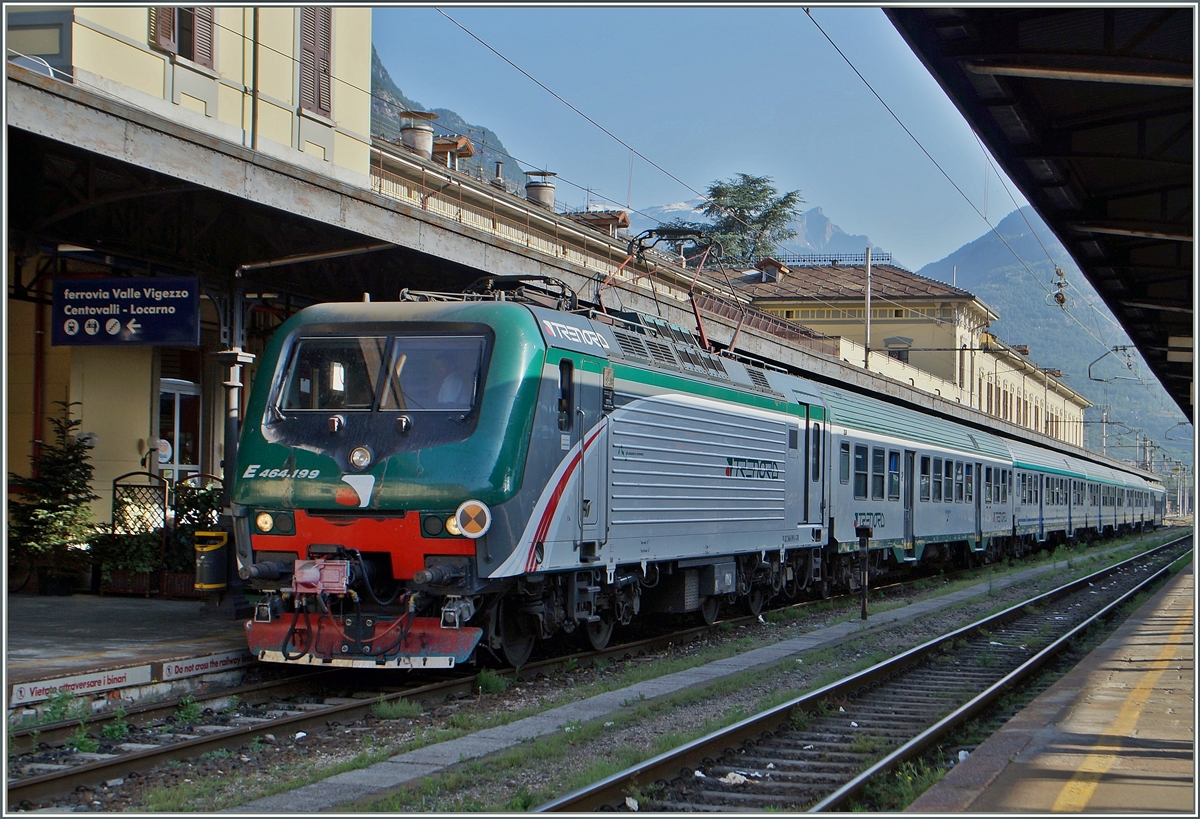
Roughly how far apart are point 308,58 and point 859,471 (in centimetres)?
1055

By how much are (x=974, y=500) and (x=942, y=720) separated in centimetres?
1796

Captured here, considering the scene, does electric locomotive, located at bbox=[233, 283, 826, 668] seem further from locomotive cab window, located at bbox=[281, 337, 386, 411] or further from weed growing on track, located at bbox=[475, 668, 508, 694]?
weed growing on track, located at bbox=[475, 668, 508, 694]

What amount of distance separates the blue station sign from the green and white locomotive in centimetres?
262

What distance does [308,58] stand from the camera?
17.4 m

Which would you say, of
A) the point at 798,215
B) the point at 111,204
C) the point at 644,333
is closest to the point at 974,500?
the point at 644,333

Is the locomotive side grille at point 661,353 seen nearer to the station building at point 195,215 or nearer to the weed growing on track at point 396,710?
the station building at point 195,215

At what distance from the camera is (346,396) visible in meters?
9.89

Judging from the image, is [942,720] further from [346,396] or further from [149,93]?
[149,93]

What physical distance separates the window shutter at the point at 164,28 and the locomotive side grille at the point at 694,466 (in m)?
7.85

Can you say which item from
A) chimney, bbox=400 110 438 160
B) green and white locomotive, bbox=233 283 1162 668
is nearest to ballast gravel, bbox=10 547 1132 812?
green and white locomotive, bbox=233 283 1162 668

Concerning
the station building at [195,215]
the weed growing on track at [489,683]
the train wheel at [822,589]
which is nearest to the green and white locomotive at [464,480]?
the weed growing on track at [489,683]

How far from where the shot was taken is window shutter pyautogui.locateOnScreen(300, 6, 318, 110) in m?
17.2

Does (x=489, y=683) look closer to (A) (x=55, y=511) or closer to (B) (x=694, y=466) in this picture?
(B) (x=694, y=466)

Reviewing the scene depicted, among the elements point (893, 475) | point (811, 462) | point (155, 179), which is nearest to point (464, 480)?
point (155, 179)
